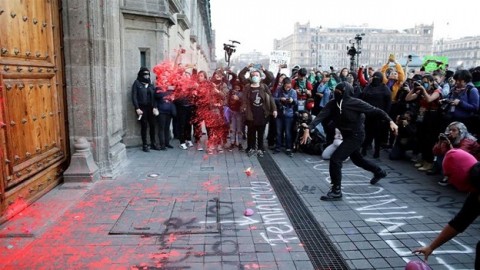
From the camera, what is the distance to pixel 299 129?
929 cm

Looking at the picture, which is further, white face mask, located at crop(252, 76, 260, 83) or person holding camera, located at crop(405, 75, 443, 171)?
white face mask, located at crop(252, 76, 260, 83)

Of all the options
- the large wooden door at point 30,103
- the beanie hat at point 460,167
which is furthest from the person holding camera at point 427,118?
the large wooden door at point 30,103

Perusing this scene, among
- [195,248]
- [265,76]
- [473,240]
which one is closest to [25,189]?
[195,248]

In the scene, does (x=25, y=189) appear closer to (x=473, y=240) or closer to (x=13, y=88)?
(x=13, y=88)

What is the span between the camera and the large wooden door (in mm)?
4781

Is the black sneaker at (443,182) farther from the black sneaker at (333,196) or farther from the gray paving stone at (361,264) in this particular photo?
the gray paving stone at (361,264)

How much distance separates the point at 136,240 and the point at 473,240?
3.88 metres

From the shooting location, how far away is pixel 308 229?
15.8 feet

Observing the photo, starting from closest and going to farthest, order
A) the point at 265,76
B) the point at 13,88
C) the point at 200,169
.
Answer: the point at 13,88, the point at 200,169, the point at 265,76

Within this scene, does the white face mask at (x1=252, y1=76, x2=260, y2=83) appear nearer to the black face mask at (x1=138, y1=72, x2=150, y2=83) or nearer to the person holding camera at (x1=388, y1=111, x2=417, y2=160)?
the black face mask at (x1=138, y1=72, x2=150, y2=83)

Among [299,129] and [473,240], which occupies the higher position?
[299,129]

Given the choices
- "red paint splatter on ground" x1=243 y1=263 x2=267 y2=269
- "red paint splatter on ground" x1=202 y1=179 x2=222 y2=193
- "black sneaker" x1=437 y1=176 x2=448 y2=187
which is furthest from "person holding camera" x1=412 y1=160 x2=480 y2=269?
"black sneaker" x1=437 y1=176 x2=448 y2=187

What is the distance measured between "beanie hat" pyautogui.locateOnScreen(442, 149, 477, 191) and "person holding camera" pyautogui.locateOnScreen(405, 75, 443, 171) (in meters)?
5.26

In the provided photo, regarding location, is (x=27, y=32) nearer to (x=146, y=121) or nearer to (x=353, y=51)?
(x=146, y=121)
